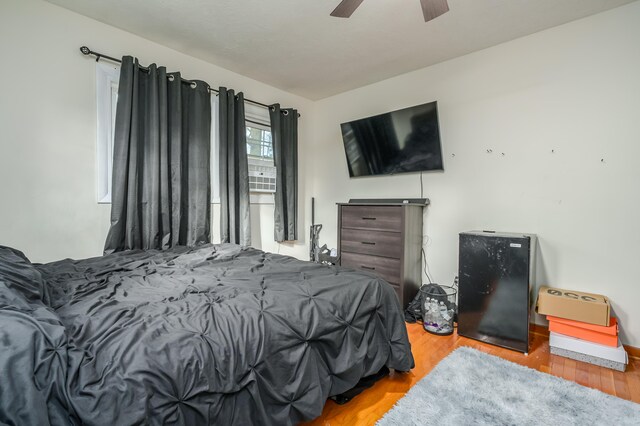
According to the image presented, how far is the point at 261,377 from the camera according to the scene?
1112mm

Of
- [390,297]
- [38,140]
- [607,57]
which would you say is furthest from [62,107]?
[607,57]

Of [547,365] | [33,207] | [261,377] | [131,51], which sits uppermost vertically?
[131,51]

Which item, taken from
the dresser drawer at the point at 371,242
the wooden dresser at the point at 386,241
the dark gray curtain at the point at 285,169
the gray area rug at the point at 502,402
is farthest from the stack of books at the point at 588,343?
the dark gray curtain at the point at 285,169

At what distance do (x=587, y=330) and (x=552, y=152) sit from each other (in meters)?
1.34

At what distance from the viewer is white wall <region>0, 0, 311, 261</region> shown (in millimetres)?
2037

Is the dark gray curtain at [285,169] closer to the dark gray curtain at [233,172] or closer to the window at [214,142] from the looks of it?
the window at [214,142]

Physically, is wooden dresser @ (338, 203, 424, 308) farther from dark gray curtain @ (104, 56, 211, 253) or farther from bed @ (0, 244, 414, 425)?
dark gray curtain @ (104, 56, 211, 253)

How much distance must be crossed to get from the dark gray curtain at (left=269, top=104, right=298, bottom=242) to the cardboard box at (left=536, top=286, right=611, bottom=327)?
8.43 feet

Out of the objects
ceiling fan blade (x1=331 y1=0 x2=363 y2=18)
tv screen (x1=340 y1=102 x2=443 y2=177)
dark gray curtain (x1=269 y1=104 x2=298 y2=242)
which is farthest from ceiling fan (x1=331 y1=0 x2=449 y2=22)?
dark gray curtain (x1=269 y1=104 x2=298 y2=242)

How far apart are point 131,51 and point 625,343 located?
446 centimetres

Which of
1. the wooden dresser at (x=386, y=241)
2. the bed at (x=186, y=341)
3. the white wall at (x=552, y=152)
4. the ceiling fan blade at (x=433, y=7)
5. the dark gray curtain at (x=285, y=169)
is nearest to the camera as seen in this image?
the bed at (x=186, y=341)

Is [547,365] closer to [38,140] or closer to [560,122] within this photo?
[560,122]

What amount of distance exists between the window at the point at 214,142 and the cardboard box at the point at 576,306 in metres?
2.80

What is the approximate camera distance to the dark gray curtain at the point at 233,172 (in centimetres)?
302
